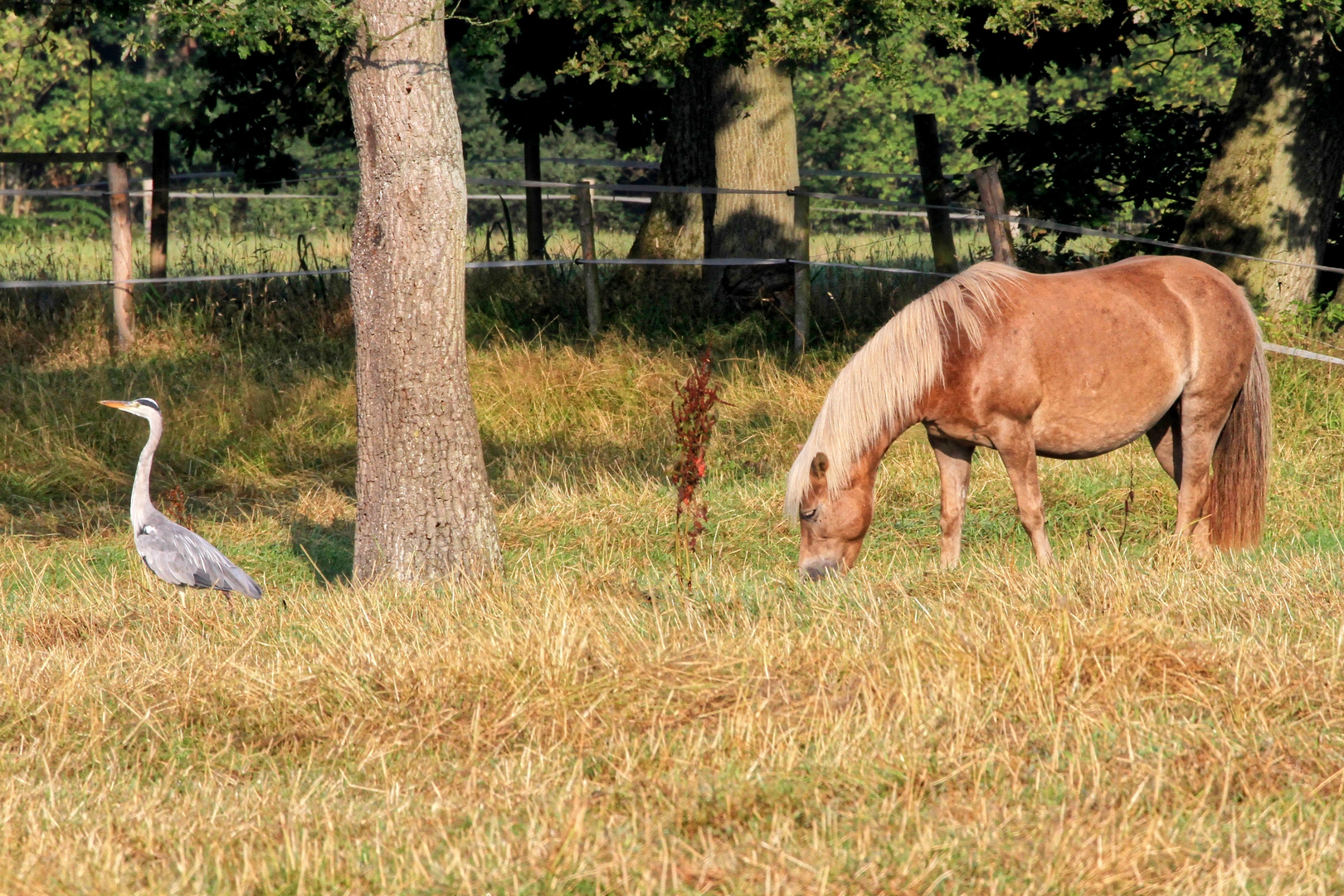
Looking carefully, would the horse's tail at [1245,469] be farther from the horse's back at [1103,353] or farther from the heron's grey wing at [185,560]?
the heron's grey wing at [185,560]

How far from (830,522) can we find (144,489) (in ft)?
10.5

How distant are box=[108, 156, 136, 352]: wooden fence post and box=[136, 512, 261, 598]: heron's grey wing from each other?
6545mm

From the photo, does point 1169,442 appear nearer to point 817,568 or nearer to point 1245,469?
point 1245,469

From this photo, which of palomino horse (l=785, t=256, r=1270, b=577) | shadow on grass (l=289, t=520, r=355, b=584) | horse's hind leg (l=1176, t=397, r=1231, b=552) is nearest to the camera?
palomino horse (l=785, t=256, r=1270, b=577)

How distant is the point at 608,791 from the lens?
3775mm

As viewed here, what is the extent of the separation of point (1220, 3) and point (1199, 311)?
121 inches

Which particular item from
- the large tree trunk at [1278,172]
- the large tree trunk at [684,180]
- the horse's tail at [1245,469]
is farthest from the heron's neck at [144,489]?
the large tree trunk at [1278,172]

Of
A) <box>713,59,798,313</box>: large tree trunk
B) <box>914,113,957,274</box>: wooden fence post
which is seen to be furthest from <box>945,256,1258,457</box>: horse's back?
<box>713,59,798,313</box>: large tree trunk

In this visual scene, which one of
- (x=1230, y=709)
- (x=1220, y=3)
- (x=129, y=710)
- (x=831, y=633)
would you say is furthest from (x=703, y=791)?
(x=1220, y=3)

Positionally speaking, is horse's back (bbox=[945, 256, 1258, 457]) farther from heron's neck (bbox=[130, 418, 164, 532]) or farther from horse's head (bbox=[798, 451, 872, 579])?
heron's neck (bbox=[130, 418, 164, 532])

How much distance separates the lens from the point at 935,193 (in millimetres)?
11430

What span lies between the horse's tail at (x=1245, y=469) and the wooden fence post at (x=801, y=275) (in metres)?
4.49

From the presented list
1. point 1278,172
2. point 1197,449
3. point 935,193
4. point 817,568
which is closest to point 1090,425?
point 1197,449

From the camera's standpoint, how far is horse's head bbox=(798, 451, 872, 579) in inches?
253
